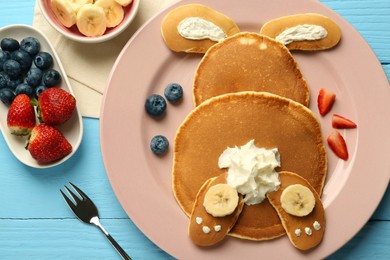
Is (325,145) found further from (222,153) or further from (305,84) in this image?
(222,153)

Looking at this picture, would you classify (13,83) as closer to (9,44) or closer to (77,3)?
(9,44)

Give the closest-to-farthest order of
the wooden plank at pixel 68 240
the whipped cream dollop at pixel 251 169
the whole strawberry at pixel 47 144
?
the whipped cream dollop at pixel 251 169
the whole strawberry at pixel 47 144
the wooden plank at pixel 68 240

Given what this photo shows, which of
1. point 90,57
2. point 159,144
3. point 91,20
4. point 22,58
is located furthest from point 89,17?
point 159,144

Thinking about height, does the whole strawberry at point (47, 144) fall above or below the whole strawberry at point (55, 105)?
below

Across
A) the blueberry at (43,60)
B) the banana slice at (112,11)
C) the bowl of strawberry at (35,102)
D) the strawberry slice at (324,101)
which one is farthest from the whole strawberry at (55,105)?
the strawberry slice at (324,101)

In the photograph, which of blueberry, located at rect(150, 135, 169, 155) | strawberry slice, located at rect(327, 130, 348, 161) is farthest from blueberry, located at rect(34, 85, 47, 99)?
strawberry slice, located at rect(327, 130, 348, 161)

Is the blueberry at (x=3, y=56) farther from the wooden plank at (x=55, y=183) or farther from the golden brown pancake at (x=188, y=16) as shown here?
the golden brown pancake at (x=188, y=16)

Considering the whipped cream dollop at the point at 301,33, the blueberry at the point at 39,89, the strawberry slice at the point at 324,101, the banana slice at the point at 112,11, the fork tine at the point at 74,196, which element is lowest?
the fork tine at the point at 74,196
